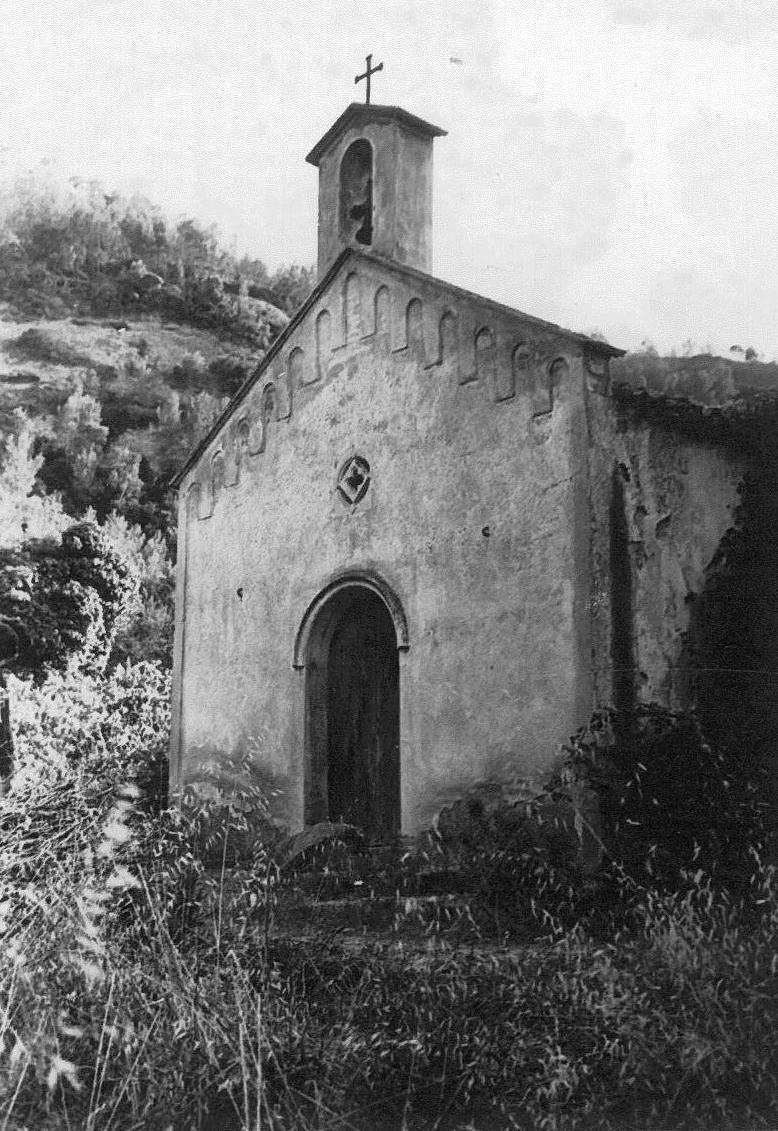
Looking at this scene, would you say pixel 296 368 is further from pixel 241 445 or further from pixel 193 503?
pixel 193 503

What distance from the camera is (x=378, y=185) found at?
35.1 ft

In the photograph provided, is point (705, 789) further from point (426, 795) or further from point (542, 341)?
point (542, 341)

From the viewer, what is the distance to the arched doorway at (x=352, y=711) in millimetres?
10094

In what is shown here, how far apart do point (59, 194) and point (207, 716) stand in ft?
21.3

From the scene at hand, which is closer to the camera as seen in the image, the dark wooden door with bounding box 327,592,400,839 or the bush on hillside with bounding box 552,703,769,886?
the bush on hillside with bounding box 552,703,769,886

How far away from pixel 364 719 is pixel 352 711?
136mm

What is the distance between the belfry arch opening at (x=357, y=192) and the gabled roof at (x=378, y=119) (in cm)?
18

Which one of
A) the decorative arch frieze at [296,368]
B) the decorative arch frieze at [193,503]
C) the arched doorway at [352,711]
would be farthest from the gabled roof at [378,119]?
the arched doorway at [352,711]

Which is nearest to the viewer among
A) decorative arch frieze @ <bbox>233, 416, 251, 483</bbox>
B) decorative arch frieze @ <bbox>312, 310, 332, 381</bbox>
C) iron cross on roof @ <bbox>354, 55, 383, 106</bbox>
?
iron cross on roof @ <bbox>354, 55, 383, 106</bbox>

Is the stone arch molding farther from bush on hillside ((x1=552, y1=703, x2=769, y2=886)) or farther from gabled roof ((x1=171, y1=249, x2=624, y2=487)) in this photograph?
gabled roof ((x1=171, y1=249, x2=624, y2=487))

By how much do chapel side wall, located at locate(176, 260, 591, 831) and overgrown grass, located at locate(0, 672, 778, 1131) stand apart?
3166 millimetres

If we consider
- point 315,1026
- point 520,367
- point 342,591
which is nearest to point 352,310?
point 520,367

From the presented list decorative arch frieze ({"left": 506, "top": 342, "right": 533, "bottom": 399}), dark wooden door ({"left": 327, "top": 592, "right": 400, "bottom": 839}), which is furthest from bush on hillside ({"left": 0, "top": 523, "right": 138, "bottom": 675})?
decorative arch frieze ({"left": 506, "top": 342, "right": 533, "bottom": 399})

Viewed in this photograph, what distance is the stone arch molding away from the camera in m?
9.26
